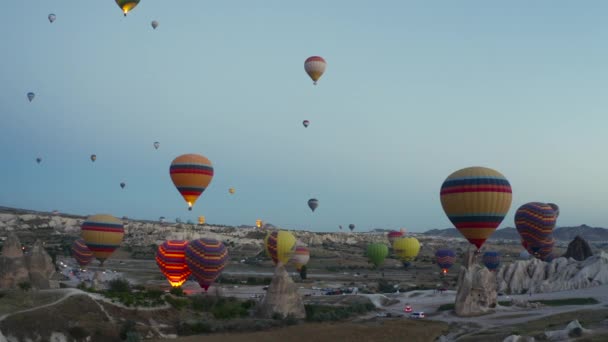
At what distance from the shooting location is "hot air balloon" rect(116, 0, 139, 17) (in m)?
54.9

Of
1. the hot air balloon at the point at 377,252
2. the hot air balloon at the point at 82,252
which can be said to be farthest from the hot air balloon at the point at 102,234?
the hot air balloon at the point at 377,252

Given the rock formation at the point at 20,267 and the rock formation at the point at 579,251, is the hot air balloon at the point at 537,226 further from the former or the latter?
the rock formation at the point at 20,267

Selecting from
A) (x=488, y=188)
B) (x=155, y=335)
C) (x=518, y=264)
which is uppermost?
(x=488, y=188)

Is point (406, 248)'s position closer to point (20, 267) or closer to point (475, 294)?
point (475, 294)

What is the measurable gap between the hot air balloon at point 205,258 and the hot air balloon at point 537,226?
127 ft

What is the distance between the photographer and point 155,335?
38.0 meters

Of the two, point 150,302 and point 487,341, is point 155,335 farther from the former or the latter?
point 487,341

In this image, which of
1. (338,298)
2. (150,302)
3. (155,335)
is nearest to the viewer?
(155,335)

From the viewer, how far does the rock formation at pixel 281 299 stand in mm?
43281

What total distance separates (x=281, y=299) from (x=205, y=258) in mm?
10894

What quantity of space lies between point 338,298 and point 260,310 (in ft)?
48.4

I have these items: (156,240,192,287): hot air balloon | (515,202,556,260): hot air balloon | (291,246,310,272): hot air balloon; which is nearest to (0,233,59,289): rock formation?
(156,240,192,287): hot air balloon

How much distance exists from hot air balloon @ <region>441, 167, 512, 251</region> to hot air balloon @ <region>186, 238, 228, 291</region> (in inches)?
798

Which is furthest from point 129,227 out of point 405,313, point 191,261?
point 405,313
